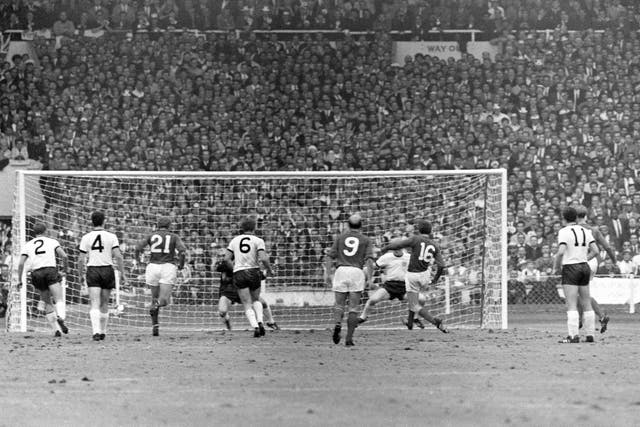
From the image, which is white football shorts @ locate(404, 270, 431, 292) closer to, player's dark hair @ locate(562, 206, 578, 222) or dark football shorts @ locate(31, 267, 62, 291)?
player's dark hair @ locate(562, 206, 578, 222)

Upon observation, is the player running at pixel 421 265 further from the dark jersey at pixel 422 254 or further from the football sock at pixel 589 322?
the football sock at pixel 589 322

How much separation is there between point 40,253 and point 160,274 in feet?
6.99

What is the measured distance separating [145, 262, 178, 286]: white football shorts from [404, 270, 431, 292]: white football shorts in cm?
399

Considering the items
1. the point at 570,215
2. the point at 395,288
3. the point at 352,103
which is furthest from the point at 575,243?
the point at 352,103

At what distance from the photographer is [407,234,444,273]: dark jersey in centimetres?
2175

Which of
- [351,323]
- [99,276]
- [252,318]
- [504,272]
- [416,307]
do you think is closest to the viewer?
[351,323]

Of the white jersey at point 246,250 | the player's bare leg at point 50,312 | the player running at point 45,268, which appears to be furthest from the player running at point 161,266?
the player's bare leg at point 50,312

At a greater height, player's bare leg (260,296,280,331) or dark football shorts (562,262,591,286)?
dark football shorts (562,262,591,286)

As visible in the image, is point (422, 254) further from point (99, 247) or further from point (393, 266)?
point (99, 247)

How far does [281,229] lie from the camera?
28.1 meters

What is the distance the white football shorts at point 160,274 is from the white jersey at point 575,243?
6668mm

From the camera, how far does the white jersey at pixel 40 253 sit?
72.1ft

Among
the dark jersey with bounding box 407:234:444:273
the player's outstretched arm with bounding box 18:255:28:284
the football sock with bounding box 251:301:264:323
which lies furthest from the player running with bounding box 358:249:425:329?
the player's outstretched arm with bounding box 18:255:28:284

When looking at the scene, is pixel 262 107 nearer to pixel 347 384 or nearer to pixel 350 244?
pixel 350 244
